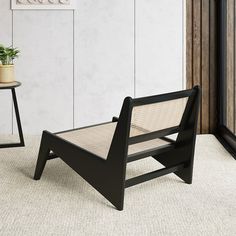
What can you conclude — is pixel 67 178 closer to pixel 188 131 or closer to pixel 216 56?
pixel 188 131

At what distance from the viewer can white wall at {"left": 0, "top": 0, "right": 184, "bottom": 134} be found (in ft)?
13.6

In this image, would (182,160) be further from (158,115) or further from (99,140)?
(99,140)

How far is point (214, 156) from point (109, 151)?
1295mm

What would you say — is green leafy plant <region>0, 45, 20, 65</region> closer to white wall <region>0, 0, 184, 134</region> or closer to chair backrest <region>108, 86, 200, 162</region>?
white wall <region>0, 0, 184, 134</region>

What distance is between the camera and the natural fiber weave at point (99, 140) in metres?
2.71

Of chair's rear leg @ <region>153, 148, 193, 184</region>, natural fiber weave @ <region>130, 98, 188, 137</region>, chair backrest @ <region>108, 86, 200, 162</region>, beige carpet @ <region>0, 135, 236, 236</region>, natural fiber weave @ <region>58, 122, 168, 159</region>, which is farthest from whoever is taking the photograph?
chair's rear leg @ <region>153, 148, 193, 184</region>

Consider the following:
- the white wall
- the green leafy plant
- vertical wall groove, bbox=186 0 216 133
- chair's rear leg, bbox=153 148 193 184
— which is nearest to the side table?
the green leafy plant

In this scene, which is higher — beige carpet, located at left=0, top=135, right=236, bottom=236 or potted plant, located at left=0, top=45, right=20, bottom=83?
potted plant, located at left=0, top=45, right=20, bottom=83

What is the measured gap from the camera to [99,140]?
290cm

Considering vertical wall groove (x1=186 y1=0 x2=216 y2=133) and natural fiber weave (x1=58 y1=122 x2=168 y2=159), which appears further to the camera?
vertical wall groove (x1=186 y1=0 x2=216 y2=133)

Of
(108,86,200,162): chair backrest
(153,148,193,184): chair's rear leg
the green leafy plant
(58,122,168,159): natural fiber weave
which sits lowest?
(153,148,193,184): chair's rear leg

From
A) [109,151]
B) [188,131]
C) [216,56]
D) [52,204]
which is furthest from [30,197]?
[216,56]

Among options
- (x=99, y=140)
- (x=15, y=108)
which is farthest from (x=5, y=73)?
(x=99, y=140)

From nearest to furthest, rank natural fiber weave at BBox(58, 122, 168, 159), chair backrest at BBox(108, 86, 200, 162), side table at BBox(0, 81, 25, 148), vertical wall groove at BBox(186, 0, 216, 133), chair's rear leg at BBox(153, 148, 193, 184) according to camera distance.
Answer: chair backrest at BBox(108, 86, 200, 162), natural fiber weave at BBox(58, 122, 168, 159), chair's rear leg at BBox(153, 148, 193, 184), side table at BBox(0, 81, 25, 148), vertical wall groove at BBox(186, 0, 216, 133)
